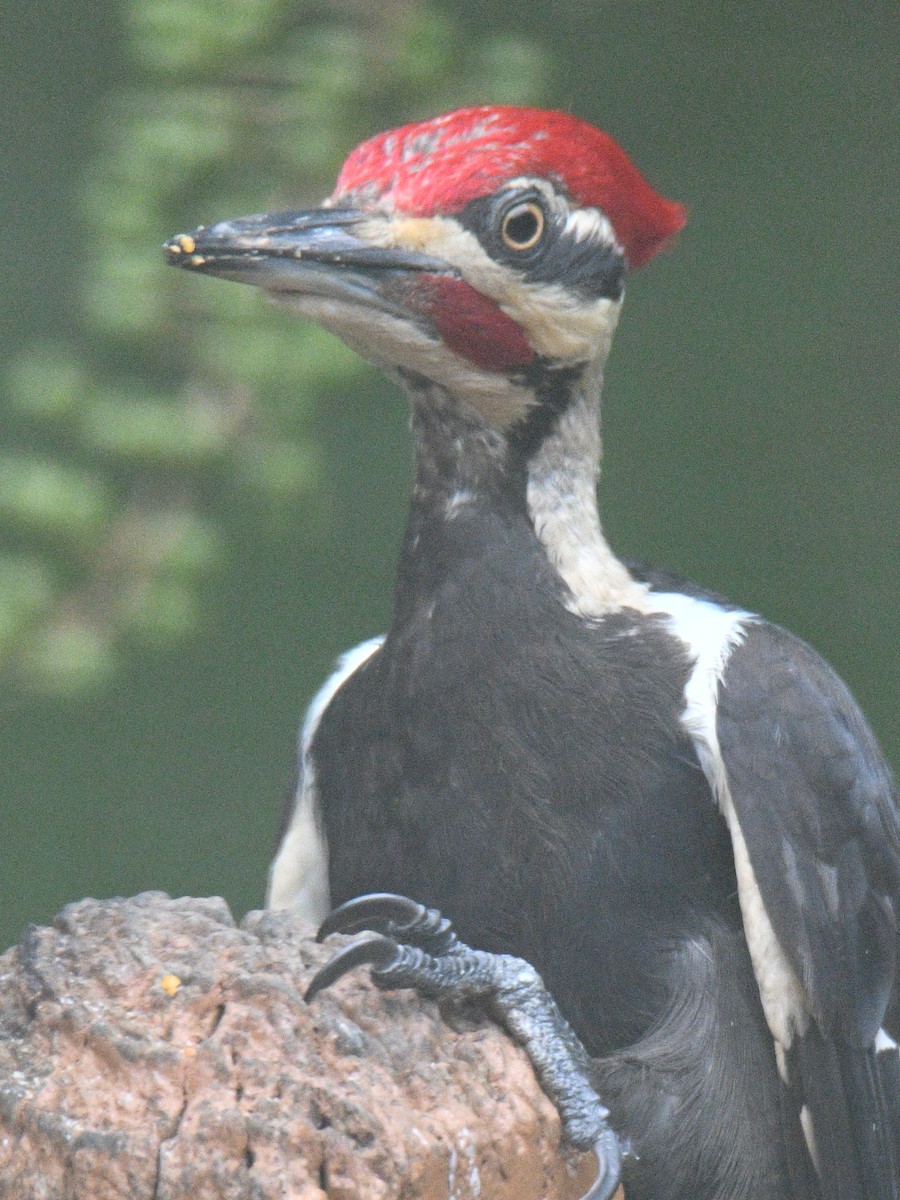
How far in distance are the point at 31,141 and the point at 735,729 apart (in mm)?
2022

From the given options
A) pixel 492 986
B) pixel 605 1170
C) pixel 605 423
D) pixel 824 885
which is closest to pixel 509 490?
pixel 824 885

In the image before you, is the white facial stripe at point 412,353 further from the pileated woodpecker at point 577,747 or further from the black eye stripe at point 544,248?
the black eye stripe at point 544,248

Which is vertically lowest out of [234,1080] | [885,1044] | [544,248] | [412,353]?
[885,1044]

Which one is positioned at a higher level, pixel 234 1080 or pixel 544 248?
pixel 544 248

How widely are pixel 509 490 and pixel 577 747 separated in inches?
11.4

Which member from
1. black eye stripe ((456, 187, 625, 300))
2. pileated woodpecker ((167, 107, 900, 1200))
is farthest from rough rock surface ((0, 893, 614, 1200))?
black eye stripe ((456, 187, 625, 300))

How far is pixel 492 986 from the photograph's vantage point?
1.40 meters

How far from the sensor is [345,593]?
350 centimetres

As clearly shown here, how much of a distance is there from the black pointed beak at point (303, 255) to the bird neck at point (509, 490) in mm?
153

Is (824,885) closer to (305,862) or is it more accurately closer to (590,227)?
(305,862)

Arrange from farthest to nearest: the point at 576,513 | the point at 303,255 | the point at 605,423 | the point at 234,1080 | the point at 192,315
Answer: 1. the point at 605,423
2. the point at 192,315
3. the point at 576,513
4. the point at 303,255
5. the point at 234,1080

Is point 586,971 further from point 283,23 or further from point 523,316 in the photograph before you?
point 283,23

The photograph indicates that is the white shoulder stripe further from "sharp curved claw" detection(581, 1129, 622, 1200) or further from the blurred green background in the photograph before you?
the blurred green background

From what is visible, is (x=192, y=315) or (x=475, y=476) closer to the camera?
(x=475, y=476)
